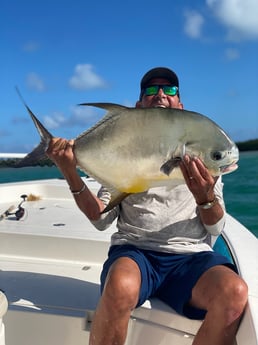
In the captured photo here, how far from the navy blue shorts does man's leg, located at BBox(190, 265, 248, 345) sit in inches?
5.0

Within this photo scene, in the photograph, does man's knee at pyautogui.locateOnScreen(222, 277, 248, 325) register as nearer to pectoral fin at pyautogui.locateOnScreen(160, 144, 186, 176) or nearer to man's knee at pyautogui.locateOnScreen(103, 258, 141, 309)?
man's knee at pyautogui.locateOnScreen(103, 258, 141, 309)

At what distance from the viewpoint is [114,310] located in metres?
1.73

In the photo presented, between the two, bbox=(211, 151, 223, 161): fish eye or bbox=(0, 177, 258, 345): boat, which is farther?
bbox=(0, 177, 258, 345): boat

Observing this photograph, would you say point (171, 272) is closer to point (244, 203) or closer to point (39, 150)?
point (39, 150)

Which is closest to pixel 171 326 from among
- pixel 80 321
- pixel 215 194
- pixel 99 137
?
pixel 80 321

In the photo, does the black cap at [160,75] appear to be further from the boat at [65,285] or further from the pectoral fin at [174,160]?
the boat at [65,285]

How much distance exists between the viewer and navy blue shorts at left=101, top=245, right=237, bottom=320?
6.20ft

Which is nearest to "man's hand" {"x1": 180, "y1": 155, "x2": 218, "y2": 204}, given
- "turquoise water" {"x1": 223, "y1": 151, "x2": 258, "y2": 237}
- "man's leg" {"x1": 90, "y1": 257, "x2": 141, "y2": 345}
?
"man's leg" {"x1": 90, "y1": 257, "x2": 141, "y2": 345}

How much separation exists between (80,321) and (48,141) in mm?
924

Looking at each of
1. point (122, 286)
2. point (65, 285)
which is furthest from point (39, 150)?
point (65, 285)

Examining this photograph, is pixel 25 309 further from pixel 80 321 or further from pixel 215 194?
pixel 215 194

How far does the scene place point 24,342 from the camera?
2.15 meters

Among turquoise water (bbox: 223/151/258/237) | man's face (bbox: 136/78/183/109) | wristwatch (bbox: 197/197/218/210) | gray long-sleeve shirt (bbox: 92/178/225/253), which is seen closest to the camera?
wristwatch (bbox: 197/197/218/210)

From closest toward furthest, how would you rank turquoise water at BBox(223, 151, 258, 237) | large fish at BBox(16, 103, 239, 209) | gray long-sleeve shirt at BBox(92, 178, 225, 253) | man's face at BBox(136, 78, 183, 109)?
large fish at BBox(16, 103, 239, 209), gray long-sleeve shirt at BBox(92, 178, 225, 253), man's face at BBox(136, 78, 183, 109), turquoise water at BBox(223, 151, 258, 237)
